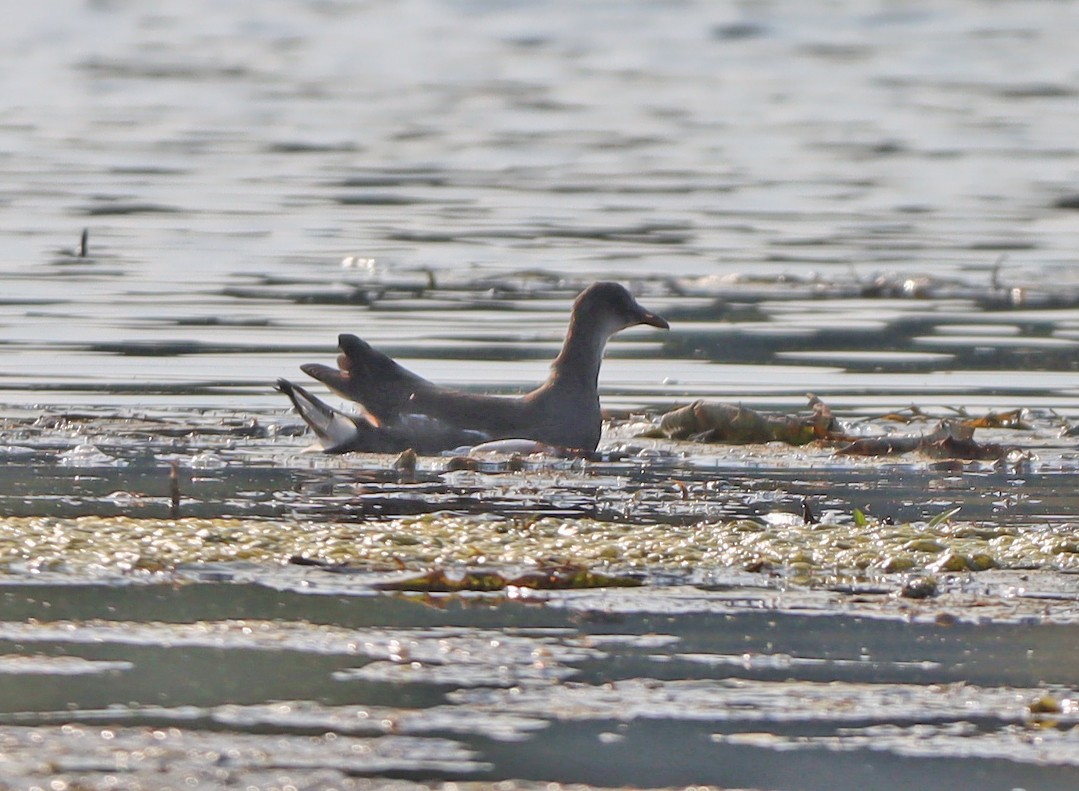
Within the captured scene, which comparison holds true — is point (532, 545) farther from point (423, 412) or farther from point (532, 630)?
point (423, 412)

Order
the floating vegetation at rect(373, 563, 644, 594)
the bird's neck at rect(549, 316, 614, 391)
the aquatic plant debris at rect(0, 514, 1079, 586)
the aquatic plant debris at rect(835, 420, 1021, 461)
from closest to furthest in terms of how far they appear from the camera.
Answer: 1. the floating vegetation at rect(373, 563, 644, 594)
2. the aquatic plant debris at rect(0, 514, 1079, 586)
3. the aquatic plant debris at rect(835, 420, 1021, 461)
4. the bird's neck at rect(549, 316, 614, 391)

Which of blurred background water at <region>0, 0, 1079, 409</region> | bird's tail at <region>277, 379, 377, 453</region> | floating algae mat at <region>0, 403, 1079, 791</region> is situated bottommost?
floating algae mat at <region>0, 403, 1079, 791</region>

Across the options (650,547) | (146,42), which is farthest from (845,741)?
(146,42)

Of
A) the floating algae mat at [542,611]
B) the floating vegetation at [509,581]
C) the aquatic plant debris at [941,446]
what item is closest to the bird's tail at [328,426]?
the floating algae mat at [542,611]

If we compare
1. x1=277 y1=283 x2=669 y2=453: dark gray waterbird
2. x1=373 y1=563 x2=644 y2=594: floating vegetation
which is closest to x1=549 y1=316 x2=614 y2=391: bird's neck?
x1=277 y1=283 x2=669 y2=453: dark gray waterbird

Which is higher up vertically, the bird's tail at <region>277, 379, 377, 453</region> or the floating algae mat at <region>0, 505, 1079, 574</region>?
the bird's tail at <region>277, 379, 377, 453</region>

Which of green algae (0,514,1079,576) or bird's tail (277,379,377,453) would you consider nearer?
green algae (0,514,1079,576)

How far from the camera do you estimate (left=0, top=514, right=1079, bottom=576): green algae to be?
7.62 metres

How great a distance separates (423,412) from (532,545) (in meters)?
2.95

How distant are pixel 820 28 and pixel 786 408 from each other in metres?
43.4

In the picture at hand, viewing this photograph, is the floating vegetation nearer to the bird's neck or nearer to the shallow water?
the shallow water

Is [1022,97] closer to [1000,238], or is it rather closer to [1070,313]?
[1000,238]

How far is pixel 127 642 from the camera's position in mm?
6492

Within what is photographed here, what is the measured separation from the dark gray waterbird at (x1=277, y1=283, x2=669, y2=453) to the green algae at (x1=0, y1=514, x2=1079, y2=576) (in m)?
2.36
